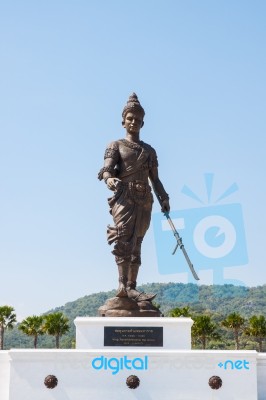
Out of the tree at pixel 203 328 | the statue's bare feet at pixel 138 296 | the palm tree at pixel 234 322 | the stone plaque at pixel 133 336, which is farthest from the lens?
the palm tree at pixel 234 322

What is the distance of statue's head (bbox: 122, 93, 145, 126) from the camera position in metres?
12.2

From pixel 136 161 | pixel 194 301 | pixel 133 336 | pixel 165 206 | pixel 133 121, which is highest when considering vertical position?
pixel 133 121

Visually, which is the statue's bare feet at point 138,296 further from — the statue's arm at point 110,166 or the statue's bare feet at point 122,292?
the statue's arm at point 110,166

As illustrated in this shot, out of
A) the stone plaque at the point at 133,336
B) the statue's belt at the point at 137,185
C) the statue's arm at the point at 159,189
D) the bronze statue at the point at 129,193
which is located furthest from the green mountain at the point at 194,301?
the stone plaque at the point at 133,336

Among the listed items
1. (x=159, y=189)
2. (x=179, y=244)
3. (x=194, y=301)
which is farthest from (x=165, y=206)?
(x=194, y=301)

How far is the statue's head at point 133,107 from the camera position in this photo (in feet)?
40.2

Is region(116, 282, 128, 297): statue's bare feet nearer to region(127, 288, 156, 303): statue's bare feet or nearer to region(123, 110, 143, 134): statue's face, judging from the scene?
region(127, 288, 156, 303): statue's bare feet
